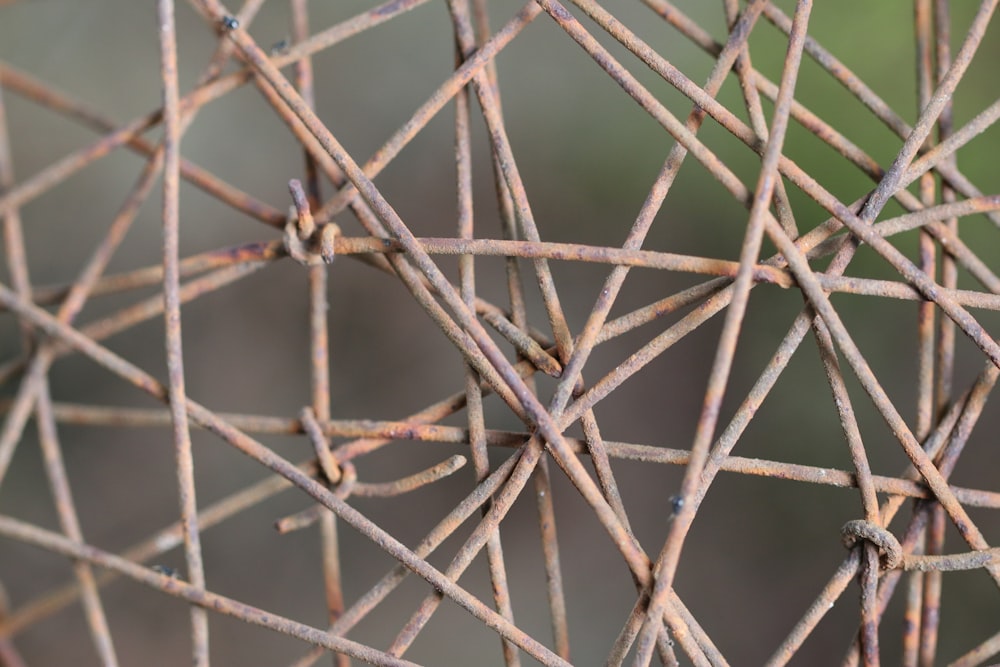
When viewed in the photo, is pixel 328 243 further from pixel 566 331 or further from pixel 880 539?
pixel 880 539

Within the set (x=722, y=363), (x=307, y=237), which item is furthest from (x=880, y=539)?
(x=307, y=237)

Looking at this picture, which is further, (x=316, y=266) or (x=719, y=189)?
(x=719, y=189)

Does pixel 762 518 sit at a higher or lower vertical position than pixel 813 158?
lower

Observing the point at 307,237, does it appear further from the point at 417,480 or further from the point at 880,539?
the point at 880,539

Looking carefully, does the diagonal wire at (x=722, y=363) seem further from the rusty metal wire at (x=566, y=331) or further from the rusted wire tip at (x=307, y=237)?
the rusted wire tip at (x=307, y=237)

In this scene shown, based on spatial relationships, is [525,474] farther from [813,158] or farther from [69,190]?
[69,190]

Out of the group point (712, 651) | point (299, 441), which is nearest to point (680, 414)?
point (299, 441)

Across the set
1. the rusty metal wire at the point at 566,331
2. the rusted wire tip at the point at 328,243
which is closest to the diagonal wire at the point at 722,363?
the rusty metal wire at the point at 566,331

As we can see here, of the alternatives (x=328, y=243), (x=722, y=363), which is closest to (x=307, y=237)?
(x=328, y=243)
